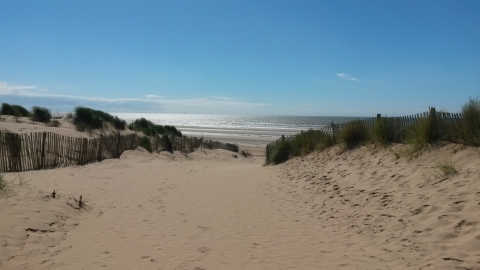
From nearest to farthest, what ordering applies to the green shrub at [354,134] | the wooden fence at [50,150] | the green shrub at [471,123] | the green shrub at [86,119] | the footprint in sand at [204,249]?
the footprint in sand at [204,249]
the green shrub at [471,123]
the wooden fence at [50,150]
the green shrub at [354,134]
the green shrub at [86,119]

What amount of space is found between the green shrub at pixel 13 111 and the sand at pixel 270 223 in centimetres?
2143

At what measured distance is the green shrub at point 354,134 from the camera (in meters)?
11.6

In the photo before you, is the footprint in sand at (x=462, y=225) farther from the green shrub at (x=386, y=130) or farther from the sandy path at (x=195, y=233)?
the green shrub at (x=386, y=130)

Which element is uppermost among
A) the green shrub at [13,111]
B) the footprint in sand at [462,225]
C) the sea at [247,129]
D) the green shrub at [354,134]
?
the green shrub at [13,111]

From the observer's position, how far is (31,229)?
195 inches

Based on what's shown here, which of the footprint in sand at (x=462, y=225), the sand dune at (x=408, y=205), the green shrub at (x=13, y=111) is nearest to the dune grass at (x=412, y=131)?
the sand dune at (x=408, y=205)

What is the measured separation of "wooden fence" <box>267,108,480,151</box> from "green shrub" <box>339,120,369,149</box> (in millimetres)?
191

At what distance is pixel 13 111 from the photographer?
88.6 ft

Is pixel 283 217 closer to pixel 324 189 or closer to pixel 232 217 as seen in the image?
pixel 232 217

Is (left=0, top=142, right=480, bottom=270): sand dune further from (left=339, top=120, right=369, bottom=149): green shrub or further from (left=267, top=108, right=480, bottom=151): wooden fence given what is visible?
(left=339, top=120, right=369, bottom=149): green shrub

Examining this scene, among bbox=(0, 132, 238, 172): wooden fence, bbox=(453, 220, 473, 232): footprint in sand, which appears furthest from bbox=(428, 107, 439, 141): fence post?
bbox=(0, 132, 238, 172): wooden fence

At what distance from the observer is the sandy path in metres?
4.27

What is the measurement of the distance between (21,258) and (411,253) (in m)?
4.63

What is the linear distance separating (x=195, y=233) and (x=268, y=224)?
1311mm
